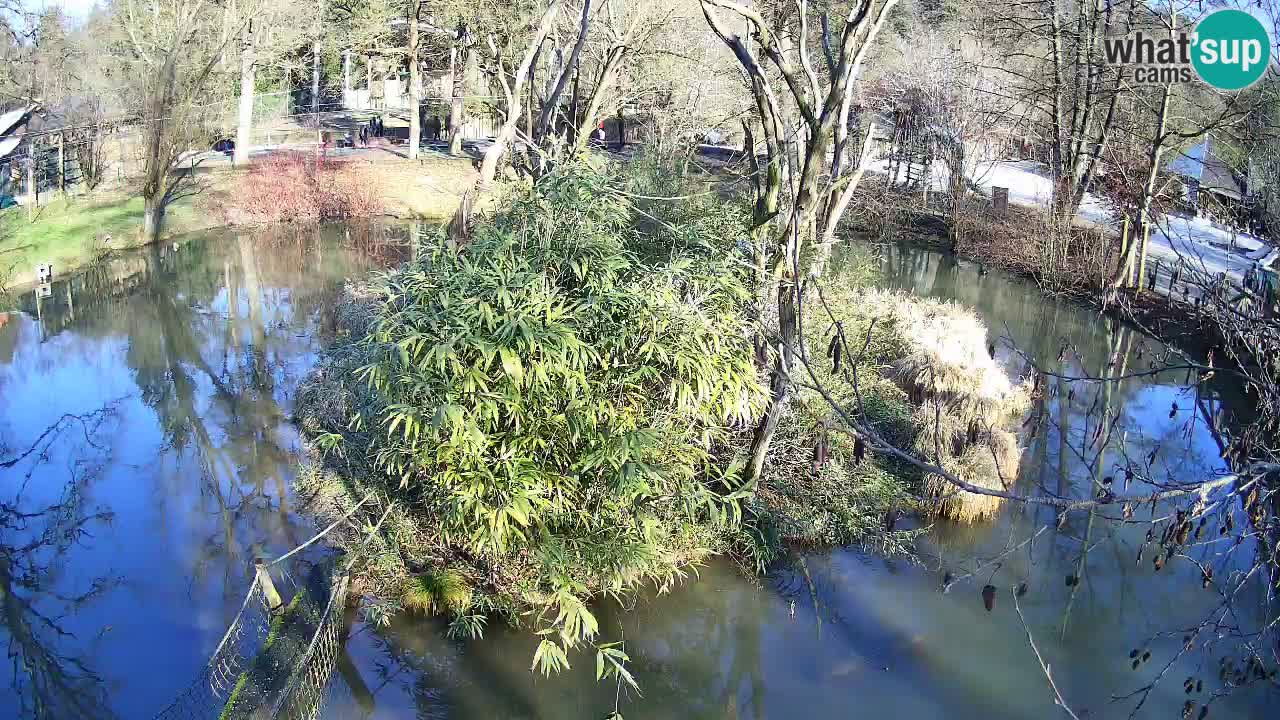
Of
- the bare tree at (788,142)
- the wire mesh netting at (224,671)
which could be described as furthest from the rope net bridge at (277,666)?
the bare tree at (788,142)

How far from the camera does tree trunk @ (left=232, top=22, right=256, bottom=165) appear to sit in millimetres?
25547

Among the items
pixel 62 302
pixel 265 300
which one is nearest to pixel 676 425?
pixel 265 300

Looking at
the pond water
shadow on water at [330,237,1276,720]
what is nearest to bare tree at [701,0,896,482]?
shadow on water at [330,237,1276,720]

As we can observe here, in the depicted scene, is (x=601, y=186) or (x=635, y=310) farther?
(x=601, y=186)

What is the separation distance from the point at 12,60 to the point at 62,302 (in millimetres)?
10667

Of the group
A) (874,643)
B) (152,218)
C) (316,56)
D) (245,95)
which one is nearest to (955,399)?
(874,643)

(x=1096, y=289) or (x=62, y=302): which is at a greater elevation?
(x=1096, y=289)

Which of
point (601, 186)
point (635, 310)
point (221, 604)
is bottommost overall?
point (221, 604)

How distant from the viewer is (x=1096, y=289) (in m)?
18.3

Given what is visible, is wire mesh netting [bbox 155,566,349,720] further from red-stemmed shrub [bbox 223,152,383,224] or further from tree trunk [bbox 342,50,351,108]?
tree trunk [bbox 342,50,351,108]

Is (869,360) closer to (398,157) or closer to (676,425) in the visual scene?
(676,425)

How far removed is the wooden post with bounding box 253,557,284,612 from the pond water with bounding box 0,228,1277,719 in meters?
0.62

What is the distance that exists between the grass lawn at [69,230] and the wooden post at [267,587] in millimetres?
12678

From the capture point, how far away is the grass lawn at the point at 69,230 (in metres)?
18.0
